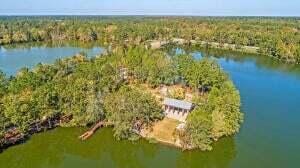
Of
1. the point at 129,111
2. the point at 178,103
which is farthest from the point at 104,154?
the point at 178,103

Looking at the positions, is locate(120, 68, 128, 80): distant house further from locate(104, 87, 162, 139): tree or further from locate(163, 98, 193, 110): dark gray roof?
locate(104, 87, 162, 139): tree

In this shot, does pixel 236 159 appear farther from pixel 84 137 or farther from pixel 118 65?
pixel 118 65

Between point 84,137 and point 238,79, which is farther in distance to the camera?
point 238,79

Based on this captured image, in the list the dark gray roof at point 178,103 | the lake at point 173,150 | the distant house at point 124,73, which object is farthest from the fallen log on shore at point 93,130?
the distant house at point 124,73

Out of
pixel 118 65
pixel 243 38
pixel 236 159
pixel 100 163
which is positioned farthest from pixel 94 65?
pixel 243 38

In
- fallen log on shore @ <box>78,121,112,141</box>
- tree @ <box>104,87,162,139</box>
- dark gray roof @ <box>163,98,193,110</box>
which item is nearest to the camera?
tree @ <box>104,87,162,139</box>

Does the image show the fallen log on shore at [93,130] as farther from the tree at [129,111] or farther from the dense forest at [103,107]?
the tree at [129,111]

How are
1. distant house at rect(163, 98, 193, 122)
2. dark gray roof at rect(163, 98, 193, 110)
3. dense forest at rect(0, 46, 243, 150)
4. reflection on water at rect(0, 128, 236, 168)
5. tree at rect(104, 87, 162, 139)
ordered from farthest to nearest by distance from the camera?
dark gray roof at rect(163, 98, 193, 110)
distant house at rect(163, 98, 193, 122)
tree at rect(104, 87, 162, 139)
dense forest at rect(0, 46, 243, 150)
reflection on water at rect(0, 128, 236, 168)

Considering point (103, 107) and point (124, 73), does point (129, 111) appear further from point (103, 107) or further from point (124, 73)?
point (124, 73)

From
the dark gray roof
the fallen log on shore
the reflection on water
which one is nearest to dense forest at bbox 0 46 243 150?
the fallen log on shore
